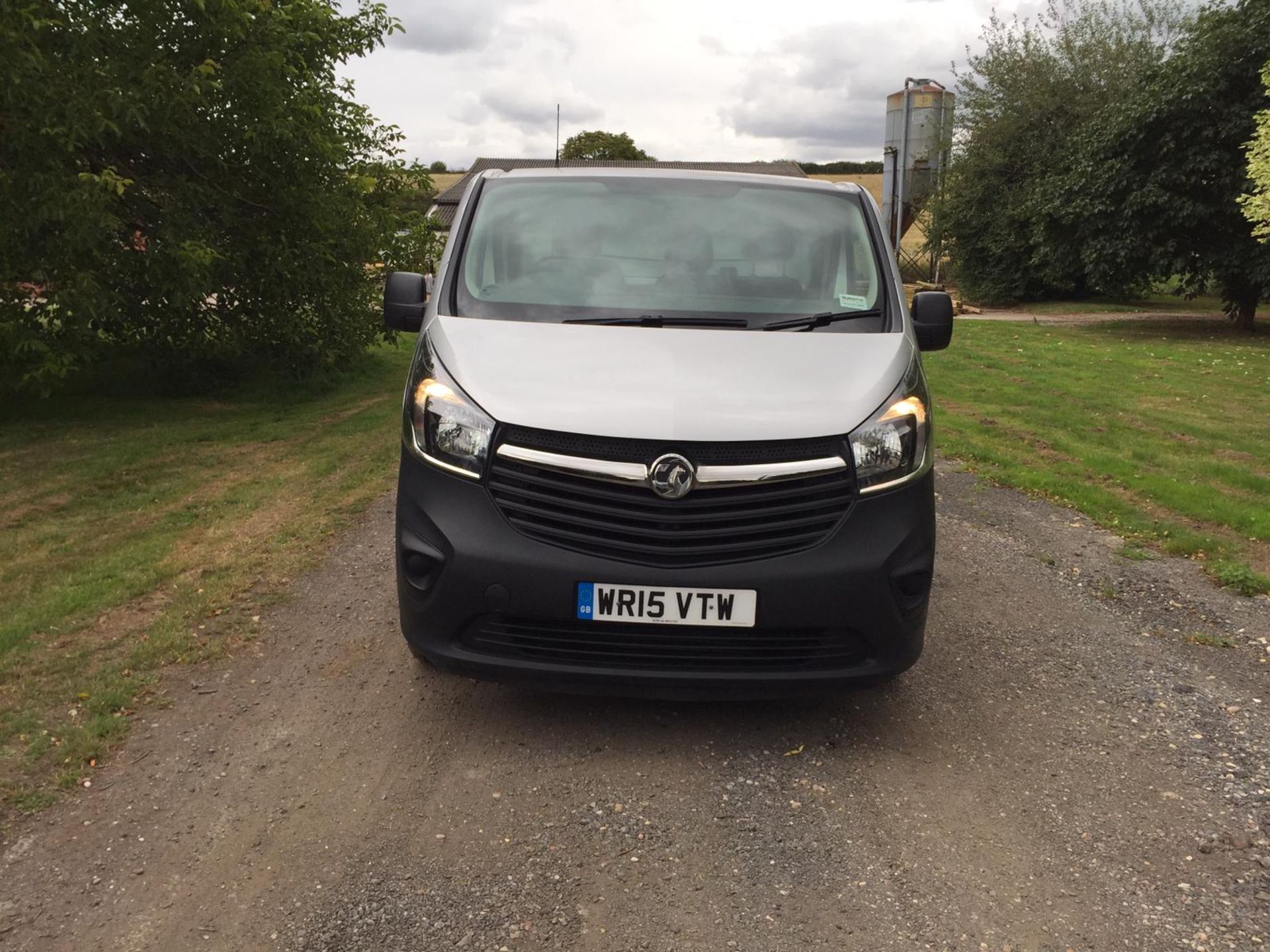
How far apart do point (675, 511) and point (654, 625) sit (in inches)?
15.0

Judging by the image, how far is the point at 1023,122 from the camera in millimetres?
30828

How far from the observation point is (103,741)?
3.60 m

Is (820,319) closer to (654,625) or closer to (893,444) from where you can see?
(893,444)

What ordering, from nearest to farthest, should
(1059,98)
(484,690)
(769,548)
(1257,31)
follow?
(769,548) < (484,690) < (1257,31) < (1059,98)

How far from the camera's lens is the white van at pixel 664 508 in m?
3.31

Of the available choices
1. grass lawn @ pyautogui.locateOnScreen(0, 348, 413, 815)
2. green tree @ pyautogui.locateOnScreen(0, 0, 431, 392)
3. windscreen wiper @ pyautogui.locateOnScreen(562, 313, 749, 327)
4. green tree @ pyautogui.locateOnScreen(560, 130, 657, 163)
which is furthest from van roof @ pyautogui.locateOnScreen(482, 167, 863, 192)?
green tree @ pyautogui.locateOnScreen(560, 130, 657, 163)

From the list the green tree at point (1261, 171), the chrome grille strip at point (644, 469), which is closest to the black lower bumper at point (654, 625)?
the chrome grille strip at point (644, 469)

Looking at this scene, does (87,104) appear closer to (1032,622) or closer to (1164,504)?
(1032,622)

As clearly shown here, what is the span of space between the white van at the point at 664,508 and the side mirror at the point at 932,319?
0.73 meters

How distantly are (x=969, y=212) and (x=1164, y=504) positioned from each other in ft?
89.2

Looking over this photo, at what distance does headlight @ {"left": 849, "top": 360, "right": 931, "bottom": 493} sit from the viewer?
341cm

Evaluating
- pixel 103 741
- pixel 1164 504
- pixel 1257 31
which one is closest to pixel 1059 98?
pixel 1257 31

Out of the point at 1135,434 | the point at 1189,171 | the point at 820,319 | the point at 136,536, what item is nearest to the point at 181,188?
the point at 136,536

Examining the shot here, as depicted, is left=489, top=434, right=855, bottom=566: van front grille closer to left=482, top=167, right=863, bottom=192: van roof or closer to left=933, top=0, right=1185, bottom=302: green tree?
left=482, top=167, right=863, bottom=192: van roof
